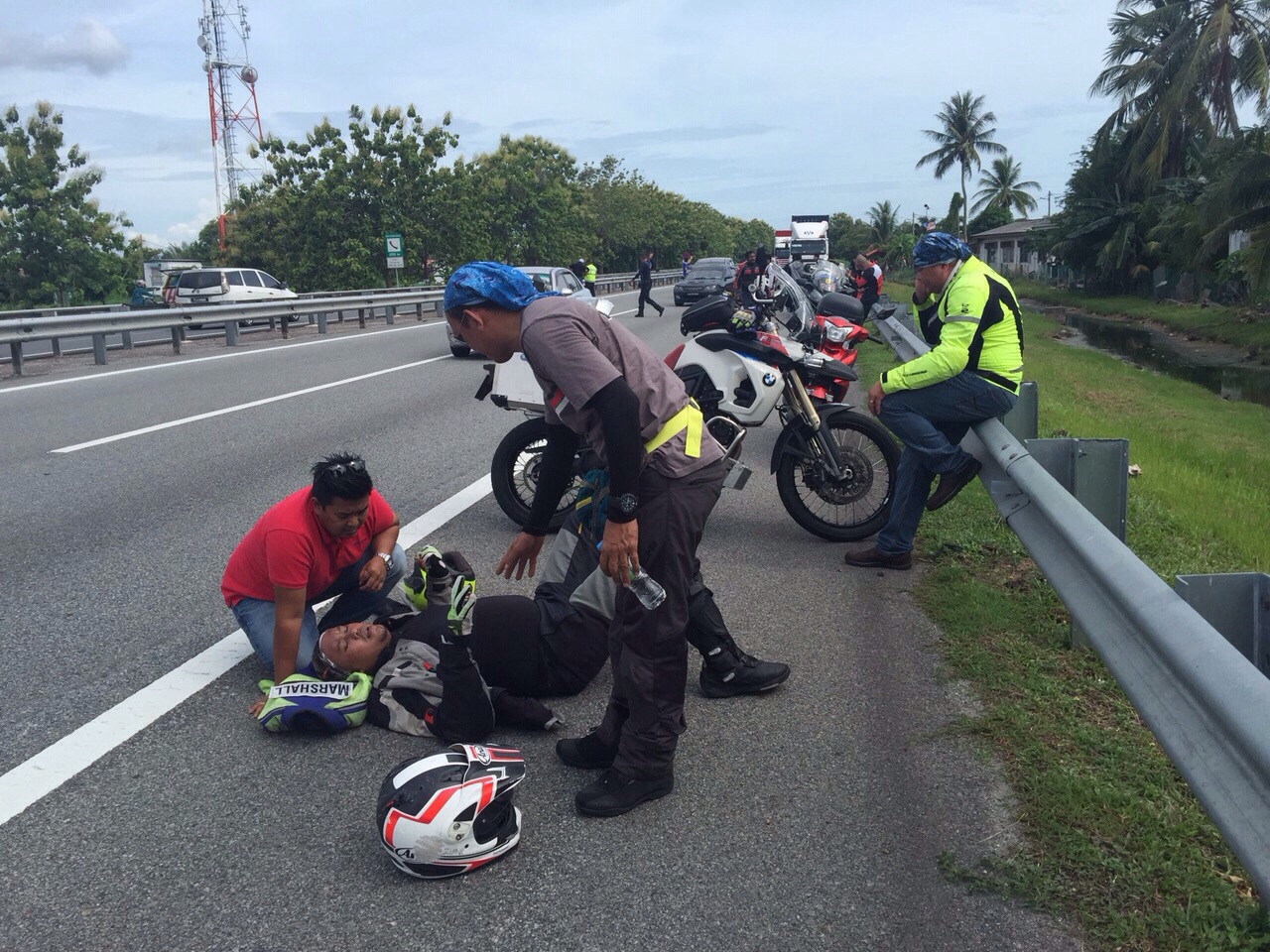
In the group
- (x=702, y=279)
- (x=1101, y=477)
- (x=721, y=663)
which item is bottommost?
(x=721, y=663)

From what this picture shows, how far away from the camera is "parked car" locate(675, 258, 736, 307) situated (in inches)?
1491

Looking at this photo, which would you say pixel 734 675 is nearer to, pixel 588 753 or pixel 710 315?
pixel 588 753

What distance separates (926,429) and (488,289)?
135 inches

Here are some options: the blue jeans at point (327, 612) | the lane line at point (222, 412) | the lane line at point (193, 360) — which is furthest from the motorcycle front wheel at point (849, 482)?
the lane line at point (193, 360)

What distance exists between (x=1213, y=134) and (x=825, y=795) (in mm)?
47657

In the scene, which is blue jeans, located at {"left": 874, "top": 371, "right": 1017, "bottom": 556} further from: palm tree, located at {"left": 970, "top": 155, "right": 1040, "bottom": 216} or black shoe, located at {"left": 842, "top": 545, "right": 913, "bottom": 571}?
palm tree, located at {"left": 970, "top": 155, "right": 1040, "bottom": 216}

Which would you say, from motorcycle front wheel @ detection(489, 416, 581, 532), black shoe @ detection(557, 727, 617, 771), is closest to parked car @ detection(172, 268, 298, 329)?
motorcycle front wheel @ detection(489, 416, 581, 532)

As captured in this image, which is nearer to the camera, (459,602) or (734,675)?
(459,602)

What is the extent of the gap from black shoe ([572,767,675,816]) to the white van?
29323 mm

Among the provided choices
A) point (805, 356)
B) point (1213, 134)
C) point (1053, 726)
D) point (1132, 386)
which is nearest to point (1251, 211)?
point (1132, 386)

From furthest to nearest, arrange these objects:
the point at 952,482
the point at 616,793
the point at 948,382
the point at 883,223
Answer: the point at 883,223 → the point at 952,482 → the point at 948,382 → the point at 616,793

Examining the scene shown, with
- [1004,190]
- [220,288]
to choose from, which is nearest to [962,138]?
[1004,190]

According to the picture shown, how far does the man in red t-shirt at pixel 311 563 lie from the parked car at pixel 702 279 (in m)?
31.9

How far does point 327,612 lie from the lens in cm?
530
